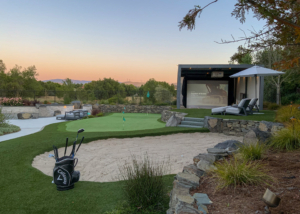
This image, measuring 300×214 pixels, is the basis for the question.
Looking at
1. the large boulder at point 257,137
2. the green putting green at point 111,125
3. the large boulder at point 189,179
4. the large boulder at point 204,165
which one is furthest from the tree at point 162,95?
the large boulder at point 189,179

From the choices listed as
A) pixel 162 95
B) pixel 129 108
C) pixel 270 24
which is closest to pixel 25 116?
A: pixel 129 108

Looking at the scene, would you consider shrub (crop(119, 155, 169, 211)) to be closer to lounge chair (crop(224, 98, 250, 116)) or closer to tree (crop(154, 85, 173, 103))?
lounge chair (crop(224, 98, 250, 116))

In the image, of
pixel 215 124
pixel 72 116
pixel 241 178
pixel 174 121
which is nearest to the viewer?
pixel 241 178

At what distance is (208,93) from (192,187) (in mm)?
16987

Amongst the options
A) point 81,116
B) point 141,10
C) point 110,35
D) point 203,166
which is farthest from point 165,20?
point 203,166

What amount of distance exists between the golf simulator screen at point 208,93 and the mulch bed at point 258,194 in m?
15.9

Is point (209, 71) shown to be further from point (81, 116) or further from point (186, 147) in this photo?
point (186, 147)

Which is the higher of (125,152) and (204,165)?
(204,165)

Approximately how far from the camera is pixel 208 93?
18875 mm

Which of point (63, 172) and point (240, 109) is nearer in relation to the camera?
point (63, 172)

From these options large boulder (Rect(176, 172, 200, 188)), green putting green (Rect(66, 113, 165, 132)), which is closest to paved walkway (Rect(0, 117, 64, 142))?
green putting green (Rect(66, 113, 165, 132))

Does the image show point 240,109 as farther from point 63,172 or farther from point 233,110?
point 63,172

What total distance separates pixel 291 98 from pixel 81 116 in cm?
1928

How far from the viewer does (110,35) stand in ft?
55.7
